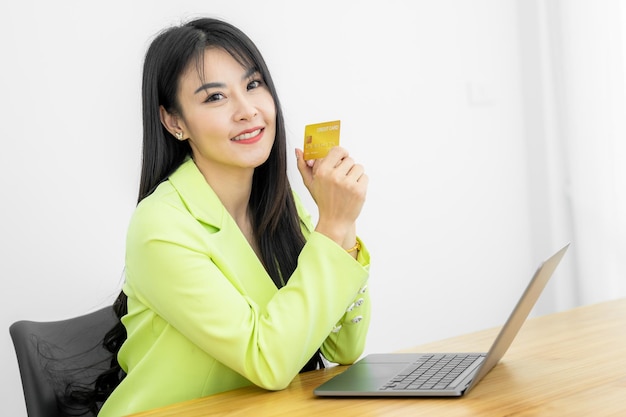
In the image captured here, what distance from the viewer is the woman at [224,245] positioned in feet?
4.54

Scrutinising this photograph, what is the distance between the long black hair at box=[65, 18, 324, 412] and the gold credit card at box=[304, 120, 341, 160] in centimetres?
17

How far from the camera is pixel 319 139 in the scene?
5.40 feet

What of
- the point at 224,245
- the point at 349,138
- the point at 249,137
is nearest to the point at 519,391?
the point at 224,245

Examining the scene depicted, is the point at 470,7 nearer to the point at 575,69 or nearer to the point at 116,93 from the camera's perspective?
the point at 575,69

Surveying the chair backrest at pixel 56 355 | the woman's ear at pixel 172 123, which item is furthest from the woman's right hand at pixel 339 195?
the chair backrest at pixel 56 355

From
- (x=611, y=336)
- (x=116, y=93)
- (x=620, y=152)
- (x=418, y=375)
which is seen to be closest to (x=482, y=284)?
(x=620, y=152)

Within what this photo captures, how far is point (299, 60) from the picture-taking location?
300 cm

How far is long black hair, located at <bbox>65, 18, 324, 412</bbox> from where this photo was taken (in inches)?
66.8

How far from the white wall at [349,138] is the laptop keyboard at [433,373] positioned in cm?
120

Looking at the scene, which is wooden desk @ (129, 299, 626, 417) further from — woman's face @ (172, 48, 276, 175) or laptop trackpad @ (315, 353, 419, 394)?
woman's face @ (172, 48, 276, 175)

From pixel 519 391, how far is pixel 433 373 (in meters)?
0.17

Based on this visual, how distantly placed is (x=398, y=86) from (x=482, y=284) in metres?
0.96

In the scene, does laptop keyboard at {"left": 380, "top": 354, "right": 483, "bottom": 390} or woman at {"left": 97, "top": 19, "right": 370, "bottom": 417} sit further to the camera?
woman at {"left": 97, "top": 19, "right": 370, "bottom": 417}

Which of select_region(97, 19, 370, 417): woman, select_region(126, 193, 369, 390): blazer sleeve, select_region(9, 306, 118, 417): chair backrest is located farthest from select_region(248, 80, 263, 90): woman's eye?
select_region(9, 306, 118, 417): chair backrest
